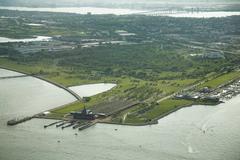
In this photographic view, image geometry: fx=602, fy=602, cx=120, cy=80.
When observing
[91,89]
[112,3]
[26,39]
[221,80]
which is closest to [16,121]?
[91,89]

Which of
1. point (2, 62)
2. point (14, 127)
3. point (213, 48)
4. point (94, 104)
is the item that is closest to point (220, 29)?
point (213, 48)

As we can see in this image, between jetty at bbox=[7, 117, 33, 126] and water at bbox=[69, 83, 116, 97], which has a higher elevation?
jetty at bbox=[7, 117, 33, 126]

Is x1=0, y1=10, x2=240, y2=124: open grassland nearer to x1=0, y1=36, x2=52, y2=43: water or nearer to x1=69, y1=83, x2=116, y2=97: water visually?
x1=69, y1=83, x2=116, y2=97: water

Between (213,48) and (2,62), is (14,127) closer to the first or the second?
(2,62)

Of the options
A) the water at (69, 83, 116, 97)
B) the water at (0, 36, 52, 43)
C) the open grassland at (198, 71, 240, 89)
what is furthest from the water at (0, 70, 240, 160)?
the water at (0, 36, 52, 43)

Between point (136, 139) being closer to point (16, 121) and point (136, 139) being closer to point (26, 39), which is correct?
point (16, 121)

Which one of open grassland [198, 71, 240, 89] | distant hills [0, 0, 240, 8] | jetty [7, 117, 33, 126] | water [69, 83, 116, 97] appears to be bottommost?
distant hills [0, 0, 240, 8]

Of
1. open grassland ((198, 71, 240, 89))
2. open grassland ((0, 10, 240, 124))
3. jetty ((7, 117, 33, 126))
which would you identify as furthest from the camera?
open grassland ((198, 71, 240, 89))
